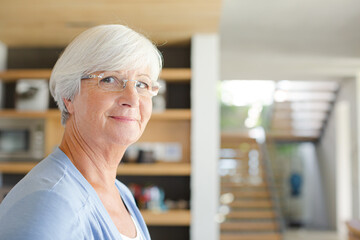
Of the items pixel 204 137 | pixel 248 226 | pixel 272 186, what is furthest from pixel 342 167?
pixel 204 137

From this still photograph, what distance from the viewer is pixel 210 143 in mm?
4109

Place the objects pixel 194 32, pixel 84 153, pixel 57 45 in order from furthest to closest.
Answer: pixel 57 45
pixel 194 32
pixel 84 153

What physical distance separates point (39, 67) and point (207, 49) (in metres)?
1.90

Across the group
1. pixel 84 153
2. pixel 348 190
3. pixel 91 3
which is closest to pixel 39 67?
pixel 91 3

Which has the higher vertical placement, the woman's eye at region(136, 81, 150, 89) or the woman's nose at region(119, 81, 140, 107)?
the woman's eye at region(136, 81, 150, 89)

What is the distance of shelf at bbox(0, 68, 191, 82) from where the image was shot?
4.10 m

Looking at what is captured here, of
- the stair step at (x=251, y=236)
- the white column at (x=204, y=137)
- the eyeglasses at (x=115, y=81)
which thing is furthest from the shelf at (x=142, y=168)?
the eyeglasses at (x=115, y=81)

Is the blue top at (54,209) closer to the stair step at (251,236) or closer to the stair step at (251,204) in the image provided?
the stair step at (251,236)

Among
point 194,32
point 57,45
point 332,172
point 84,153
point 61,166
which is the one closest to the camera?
point 61,166

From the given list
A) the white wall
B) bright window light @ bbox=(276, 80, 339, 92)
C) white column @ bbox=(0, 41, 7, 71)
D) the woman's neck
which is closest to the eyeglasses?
the woman's neck

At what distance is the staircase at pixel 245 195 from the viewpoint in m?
7.02

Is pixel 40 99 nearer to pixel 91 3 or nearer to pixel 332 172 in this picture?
pixel 91 3

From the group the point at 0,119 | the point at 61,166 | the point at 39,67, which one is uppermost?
the point at 39,67

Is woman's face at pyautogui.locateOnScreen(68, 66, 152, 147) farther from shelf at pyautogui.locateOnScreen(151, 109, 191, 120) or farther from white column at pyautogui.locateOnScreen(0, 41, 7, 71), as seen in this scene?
white column at pyautogui.locateOnScreen(0, 41, 7, 71)
